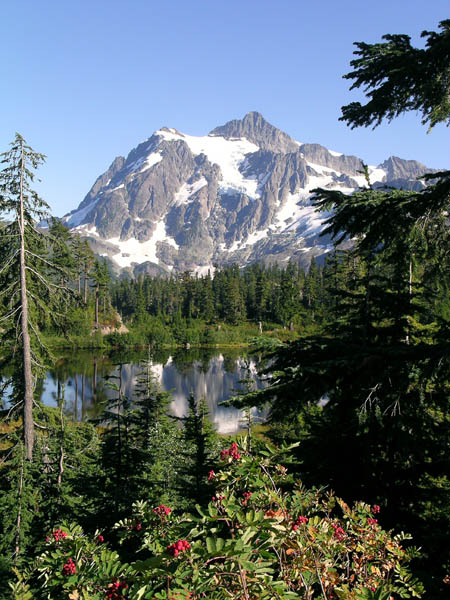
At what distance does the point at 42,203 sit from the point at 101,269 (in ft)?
210

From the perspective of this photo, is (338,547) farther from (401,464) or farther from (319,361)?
(401,464)

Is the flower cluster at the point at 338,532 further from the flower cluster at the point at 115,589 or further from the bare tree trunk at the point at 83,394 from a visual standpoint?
the bare tree trunk at the point at 83,394

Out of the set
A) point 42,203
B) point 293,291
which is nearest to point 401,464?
point 42,203

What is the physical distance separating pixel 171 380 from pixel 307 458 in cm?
4107

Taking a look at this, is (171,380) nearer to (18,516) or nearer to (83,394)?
(83,394)

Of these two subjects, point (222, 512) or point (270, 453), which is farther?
point (270, 453)

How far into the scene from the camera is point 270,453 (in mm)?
2793

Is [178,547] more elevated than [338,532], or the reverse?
[178,547]

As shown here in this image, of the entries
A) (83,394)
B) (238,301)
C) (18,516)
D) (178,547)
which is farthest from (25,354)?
(238,301)

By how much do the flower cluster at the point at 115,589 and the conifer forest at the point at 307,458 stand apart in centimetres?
1

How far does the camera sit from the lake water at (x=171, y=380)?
32.7 metres

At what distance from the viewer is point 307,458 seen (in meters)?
6.44

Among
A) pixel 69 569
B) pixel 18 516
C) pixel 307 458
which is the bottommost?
pixel 18 516

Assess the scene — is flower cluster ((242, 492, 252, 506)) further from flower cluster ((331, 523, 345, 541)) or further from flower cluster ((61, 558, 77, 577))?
flower cluster ((61, 558, 77, 577))
